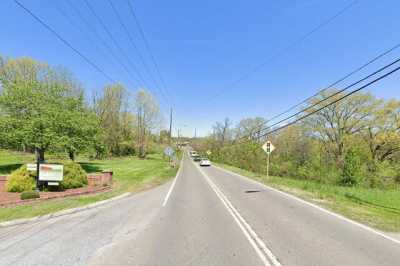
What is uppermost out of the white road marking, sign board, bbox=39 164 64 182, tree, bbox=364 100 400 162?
tree, bbox=364 100 400 162

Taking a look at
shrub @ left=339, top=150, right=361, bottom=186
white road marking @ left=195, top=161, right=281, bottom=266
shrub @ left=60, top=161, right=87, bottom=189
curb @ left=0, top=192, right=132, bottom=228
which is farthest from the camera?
shrub @ left=339, top=150, right=361, bottom=186

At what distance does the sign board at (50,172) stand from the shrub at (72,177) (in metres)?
0.98

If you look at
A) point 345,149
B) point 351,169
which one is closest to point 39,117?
point 351,169

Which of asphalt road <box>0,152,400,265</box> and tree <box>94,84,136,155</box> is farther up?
tree <box>94,84,136,155</box>

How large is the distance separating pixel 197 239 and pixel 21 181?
12.5 m

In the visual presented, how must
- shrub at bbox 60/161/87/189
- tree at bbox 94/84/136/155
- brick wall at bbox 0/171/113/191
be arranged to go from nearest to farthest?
shrub at bbox 60/161/87/189, brick wall at bbox 0/171/113/191, tree at bbox 94/84/136/155

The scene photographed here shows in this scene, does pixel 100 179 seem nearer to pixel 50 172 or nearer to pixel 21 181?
pixel 50 172

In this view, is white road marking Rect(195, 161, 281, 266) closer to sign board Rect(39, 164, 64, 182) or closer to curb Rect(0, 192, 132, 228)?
curb Rect(0, 192, 132, 228)

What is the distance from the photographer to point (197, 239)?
18.1 feet

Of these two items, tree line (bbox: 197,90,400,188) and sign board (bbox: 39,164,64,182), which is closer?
sign board (bbox: 39,164,64,182)

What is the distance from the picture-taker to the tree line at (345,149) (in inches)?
701

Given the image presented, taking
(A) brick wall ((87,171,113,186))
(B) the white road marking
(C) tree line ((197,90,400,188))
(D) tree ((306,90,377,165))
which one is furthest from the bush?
(D) tree ((306,90,377,165))

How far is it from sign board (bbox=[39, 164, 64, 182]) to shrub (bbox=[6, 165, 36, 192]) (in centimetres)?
112

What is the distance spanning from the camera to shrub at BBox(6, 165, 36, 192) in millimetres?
12586
